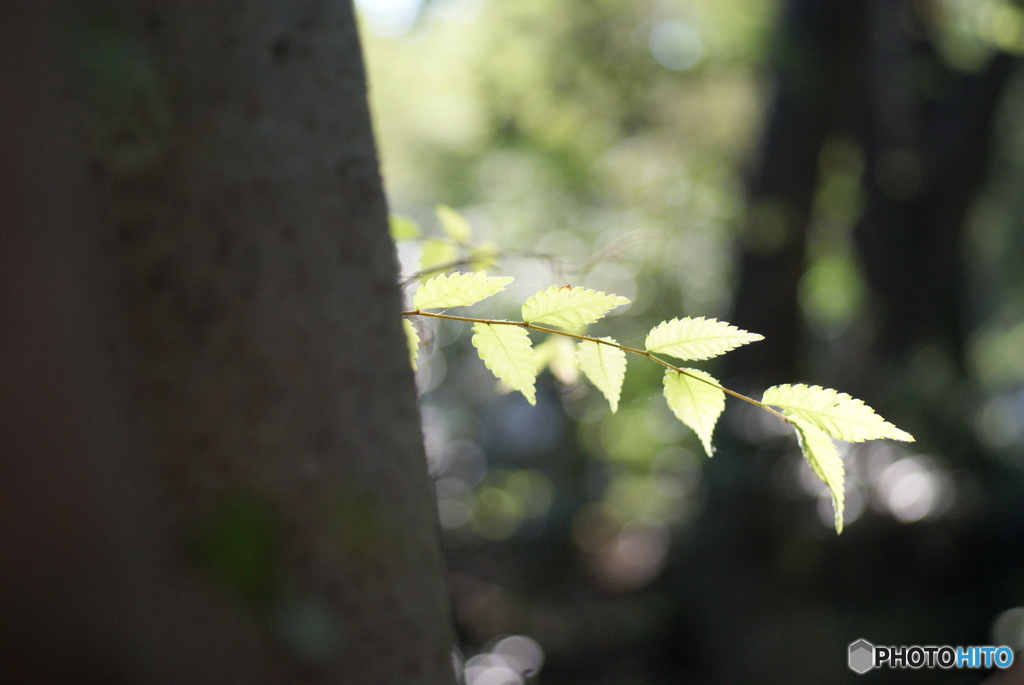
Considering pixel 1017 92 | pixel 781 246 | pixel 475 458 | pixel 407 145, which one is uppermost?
pixel 407 145

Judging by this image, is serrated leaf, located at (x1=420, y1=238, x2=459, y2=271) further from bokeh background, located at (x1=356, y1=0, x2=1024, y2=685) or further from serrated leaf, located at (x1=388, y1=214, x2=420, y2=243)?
bokeh background, located at (x1=356, y1=0, x2=1024, y2=685)

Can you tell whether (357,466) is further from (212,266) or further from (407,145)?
(407,145)

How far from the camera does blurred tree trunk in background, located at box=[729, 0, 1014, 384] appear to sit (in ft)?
12.5

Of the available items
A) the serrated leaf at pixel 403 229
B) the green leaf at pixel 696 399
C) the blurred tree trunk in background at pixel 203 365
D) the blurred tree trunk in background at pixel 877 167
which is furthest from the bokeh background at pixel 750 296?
the blurred tree trunk in background at pixel 203 365

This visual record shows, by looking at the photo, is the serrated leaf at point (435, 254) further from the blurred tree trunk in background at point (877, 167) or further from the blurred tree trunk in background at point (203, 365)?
the blurred tree trunk in background at point (877, 167)

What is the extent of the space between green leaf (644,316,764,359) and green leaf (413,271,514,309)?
14 cm

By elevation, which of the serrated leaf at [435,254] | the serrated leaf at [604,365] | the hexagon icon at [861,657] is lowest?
the hexagon icon at [861,657]

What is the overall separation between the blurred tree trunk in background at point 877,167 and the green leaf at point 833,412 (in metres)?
3.53

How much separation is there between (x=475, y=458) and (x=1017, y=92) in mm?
6367

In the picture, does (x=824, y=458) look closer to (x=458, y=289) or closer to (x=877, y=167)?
(x=458, y=289)

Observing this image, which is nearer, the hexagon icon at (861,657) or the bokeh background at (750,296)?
the hexagon icon at (861,657)

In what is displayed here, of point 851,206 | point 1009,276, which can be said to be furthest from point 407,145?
point 1009,276

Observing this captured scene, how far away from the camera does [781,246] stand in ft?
12.7

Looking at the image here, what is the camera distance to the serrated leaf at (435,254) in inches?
37.3
